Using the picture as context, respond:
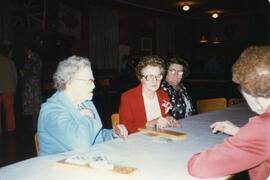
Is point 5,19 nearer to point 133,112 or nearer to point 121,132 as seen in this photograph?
point 133,112

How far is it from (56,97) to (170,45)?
12882 millimetres

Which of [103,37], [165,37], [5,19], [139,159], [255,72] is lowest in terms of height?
[139,159]

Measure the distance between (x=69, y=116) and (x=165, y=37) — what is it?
12.5m

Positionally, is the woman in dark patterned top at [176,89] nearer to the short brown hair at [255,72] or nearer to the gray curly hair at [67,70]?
the gray curly hair at [67,70]

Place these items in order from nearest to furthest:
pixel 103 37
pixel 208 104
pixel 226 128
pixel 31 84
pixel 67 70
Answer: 1. pixel 226 128
2. pixel 67 70
3. pixel 208 104
4. pixel 31 84
5. pixel 103 37

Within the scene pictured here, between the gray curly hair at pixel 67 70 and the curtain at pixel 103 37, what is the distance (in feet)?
26.9

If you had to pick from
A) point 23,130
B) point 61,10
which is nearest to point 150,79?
point 23,130

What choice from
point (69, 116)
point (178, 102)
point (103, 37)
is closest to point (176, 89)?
point (178, 102)

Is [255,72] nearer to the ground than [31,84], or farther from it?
farther from it

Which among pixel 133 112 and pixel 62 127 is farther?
pixel 133 112

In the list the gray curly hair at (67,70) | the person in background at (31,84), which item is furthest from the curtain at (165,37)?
the gray curly hair at (67,70)

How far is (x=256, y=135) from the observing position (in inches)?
52.3

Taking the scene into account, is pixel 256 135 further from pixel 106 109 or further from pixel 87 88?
pixel 106 109

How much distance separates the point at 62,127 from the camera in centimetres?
205
